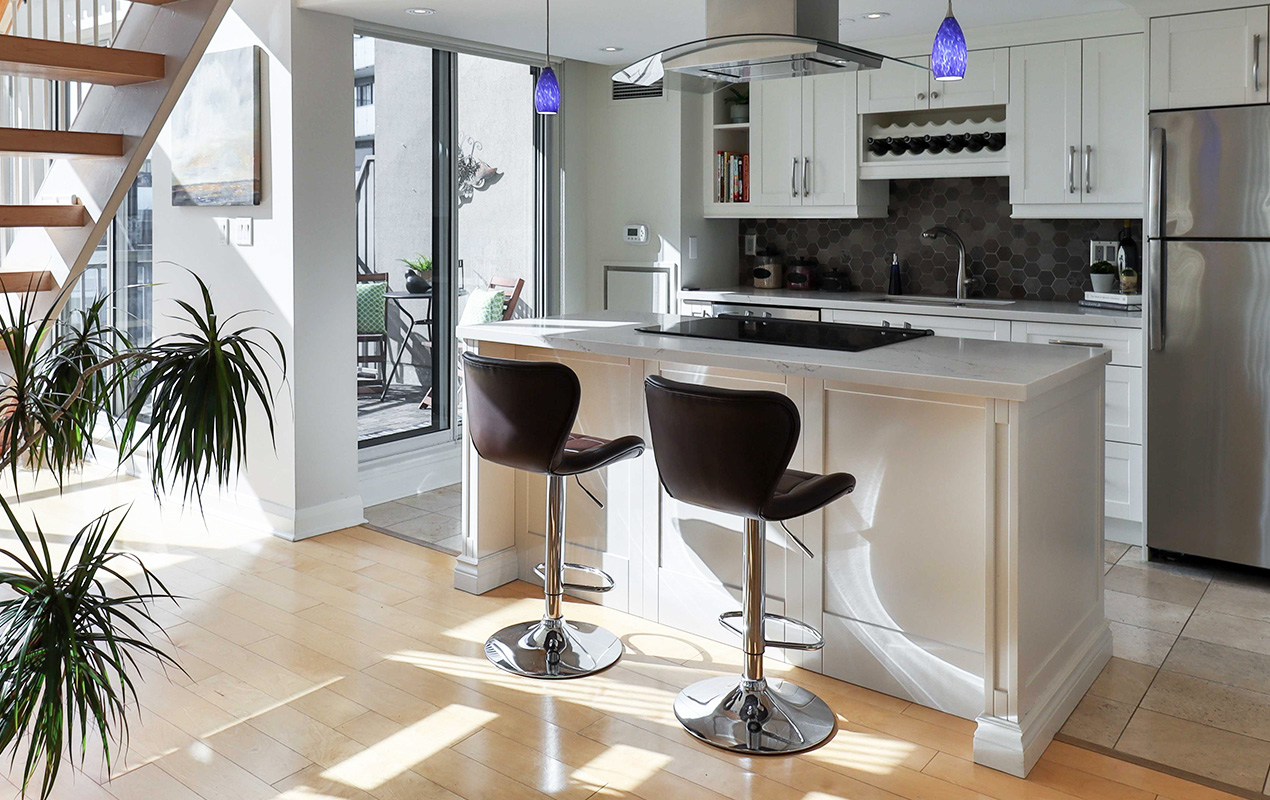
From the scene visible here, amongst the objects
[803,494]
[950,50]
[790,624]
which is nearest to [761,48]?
[950,50]

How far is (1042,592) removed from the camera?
2.76 meters

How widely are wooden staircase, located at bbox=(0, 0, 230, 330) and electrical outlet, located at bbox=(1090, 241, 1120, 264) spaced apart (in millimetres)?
3845

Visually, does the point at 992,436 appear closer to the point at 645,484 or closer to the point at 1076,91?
the point at 645,484

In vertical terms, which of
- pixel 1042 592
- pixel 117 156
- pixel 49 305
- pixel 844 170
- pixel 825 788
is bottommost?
pixel 825 788

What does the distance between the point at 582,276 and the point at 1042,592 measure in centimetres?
377

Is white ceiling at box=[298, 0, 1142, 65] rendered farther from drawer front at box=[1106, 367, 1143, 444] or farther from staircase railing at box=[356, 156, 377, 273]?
drawer front at box=[1106, 367, 1143, 444]

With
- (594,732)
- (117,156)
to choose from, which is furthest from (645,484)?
(117,156)

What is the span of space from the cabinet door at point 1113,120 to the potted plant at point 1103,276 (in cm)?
29

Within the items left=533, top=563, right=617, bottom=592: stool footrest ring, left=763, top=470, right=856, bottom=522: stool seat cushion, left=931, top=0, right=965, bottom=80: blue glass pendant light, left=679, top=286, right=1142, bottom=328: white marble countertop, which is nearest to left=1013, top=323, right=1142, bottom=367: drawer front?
left=679, top=286, right=1142, bottom=328: white marble countertop

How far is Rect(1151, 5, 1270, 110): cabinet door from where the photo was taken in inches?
148

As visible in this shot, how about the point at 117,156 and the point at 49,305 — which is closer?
the point at 117,156

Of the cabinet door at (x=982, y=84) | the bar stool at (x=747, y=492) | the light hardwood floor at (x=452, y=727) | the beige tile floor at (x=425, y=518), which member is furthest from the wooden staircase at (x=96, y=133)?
the cabinet door at (x=982, y=84)

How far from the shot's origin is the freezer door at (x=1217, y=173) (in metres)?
3.75

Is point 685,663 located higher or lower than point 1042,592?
lower
